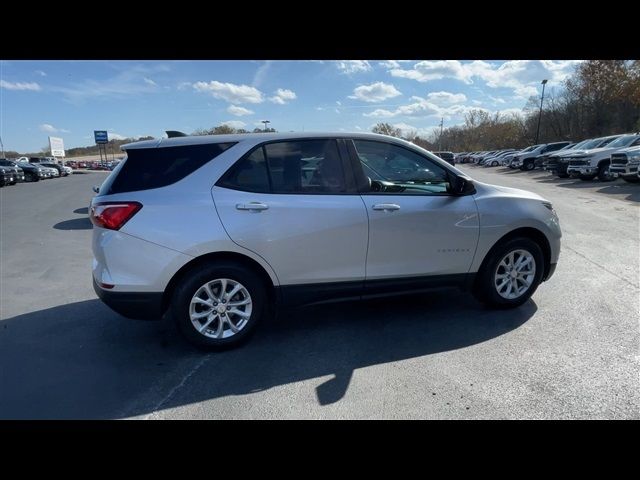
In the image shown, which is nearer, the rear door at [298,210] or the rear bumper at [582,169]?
the rear door at [298,210]

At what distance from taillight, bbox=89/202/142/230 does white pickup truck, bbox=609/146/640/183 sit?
17.2m

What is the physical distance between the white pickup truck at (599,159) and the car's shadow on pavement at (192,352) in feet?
56.6

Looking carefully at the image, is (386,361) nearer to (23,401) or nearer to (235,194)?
(235,194)

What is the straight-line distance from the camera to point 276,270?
3.64 m

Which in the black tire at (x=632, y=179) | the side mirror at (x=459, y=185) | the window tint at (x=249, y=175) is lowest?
the black tire at (x=632, y=179)

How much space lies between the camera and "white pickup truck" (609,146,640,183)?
14.8 meters

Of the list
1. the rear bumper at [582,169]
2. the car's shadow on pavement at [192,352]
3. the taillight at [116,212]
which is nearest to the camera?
the car's shadow on pavement at [192,352]

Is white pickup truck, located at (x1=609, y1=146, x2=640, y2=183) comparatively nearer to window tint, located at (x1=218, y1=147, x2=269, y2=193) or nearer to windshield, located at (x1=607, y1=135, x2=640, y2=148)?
windshield, located at (x1=607, y1=135, x2=640, y2=148)

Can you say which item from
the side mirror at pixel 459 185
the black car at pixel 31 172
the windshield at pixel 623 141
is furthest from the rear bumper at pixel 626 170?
the black car at pixel 31 172

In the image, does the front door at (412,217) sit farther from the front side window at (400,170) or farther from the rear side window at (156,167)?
the rear side window at (156,167)

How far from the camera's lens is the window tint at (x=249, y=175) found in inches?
140

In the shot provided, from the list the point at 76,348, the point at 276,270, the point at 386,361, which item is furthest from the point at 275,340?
the point at 76,348

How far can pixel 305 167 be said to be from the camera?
12.3 ft
